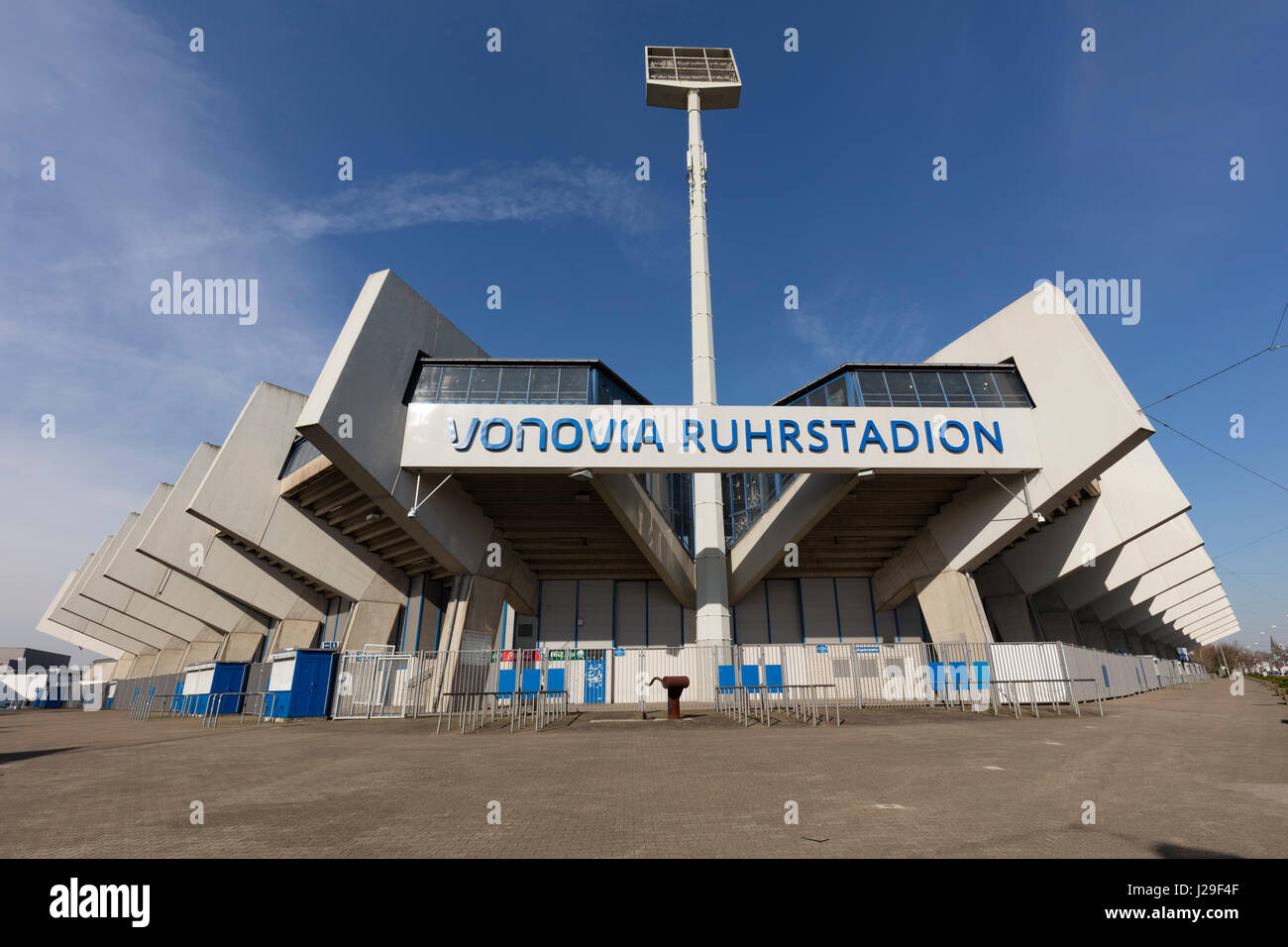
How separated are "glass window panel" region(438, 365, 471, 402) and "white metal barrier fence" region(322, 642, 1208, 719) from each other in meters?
9.49

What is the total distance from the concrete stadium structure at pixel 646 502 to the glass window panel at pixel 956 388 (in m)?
0.08

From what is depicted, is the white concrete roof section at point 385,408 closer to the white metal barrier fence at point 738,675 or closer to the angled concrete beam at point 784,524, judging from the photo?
the white metal barrier fence at point 738,675

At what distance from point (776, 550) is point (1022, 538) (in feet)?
43.0

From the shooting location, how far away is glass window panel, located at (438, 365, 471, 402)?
23.2 metres

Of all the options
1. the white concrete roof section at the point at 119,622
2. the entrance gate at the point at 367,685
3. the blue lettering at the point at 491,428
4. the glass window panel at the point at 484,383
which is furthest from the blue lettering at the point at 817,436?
the white concrete roof section at the point at 119,622

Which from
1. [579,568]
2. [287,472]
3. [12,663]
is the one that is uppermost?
[287,472]

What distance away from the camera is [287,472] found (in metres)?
29.9

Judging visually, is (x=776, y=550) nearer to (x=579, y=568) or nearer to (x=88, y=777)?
(x=579, y=568)

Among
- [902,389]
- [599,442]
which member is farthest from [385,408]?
[902,389]

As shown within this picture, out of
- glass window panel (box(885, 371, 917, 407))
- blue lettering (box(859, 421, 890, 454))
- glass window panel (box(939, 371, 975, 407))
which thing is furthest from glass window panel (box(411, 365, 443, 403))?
glass window panel (box(939, 371, 975, 407))

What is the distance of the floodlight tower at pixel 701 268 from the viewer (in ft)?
83.7

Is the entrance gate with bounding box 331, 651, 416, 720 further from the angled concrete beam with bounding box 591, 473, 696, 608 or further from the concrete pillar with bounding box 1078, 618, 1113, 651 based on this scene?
the concrete pillar with bounding box 1078, 618, 1113, 651
